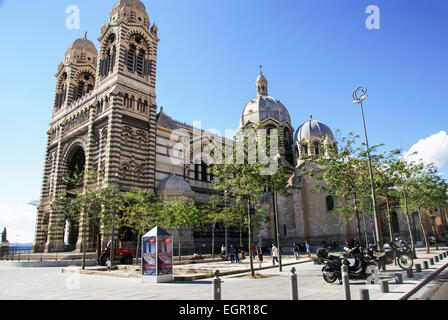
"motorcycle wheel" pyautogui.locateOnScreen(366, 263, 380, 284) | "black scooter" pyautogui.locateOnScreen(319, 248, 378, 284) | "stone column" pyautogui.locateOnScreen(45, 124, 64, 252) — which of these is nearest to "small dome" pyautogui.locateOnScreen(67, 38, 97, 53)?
"stone column" pyautogui.locateOnScreen(45, 124, 64, 252)

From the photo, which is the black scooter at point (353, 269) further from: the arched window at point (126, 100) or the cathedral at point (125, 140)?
the arched window at point (126, 100)

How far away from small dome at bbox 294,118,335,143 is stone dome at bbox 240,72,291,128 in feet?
14.2

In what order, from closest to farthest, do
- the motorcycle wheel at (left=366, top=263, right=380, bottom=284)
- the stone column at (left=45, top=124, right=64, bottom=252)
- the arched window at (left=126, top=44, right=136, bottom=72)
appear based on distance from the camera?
1. the motorcycle wheel at (left=366, top=263, right=380, bottom=284)
2. the stone column at (left=45, top=124, right=64, bottom=252)
3. the arched window at (left=126, top=44, right=136, bottom=72)

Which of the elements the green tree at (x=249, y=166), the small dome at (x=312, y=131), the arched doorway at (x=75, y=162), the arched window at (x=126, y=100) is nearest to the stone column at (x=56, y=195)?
the arched doorway at (x=75, y=162)

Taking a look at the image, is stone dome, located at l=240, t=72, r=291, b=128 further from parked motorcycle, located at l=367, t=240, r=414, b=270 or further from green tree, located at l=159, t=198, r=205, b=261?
parked motorcycle, located at l=367, t=240, r=414, b=270

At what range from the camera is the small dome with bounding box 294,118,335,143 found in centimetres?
5478

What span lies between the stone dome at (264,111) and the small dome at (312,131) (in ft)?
14.2

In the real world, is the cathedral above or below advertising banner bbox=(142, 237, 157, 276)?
above

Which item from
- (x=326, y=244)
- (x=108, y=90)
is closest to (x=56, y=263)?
(x=108, y=90)

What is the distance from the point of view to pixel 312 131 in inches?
2173

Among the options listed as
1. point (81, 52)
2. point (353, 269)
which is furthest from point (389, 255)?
point (81, 52)

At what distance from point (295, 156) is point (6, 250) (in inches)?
1850

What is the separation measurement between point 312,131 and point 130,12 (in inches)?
1365

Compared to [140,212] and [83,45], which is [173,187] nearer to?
[140,212]
